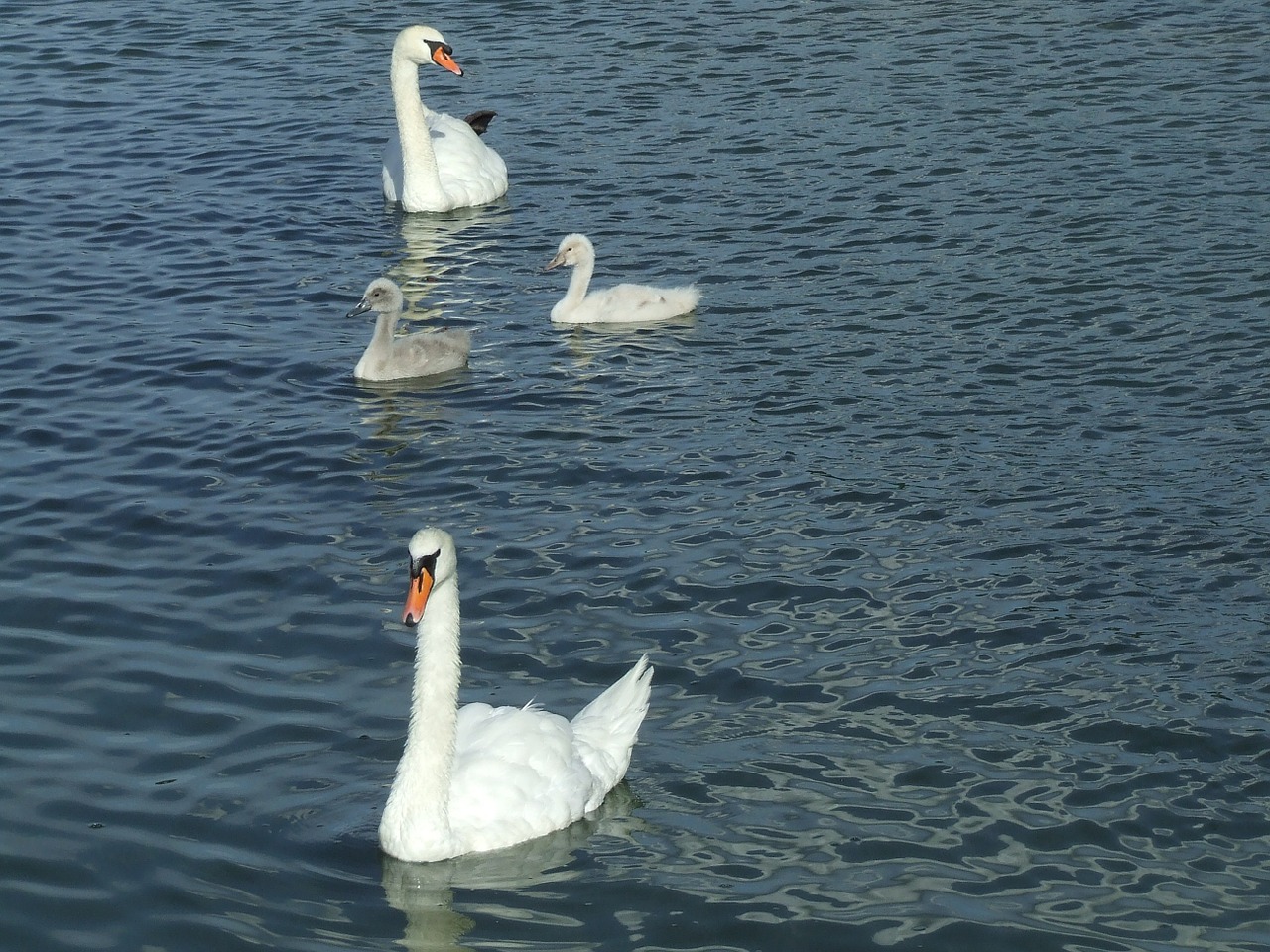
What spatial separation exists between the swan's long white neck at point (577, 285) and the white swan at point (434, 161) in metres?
3.41

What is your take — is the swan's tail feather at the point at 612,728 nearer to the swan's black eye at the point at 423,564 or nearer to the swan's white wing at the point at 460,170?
the swan's black eye at the point at 423,564

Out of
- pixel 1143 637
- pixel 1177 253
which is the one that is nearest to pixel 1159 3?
pixel 1177 253

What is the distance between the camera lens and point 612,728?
859cm

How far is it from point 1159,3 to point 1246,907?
57.4 feet

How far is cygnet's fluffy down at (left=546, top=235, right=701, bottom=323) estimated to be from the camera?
14.8 meters

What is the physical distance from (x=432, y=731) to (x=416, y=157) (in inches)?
431

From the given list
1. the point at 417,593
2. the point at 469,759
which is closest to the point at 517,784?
the point at 469,759

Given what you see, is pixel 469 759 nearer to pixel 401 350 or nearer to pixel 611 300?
pixel 401 350

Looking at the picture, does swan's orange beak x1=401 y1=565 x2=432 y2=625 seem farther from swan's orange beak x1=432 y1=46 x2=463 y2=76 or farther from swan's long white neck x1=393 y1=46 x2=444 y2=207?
swan's orange beak x1=432 y1=46 x2=463 y2=76

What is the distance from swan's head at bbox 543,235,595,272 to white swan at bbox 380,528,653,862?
711cm

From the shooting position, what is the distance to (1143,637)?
976 cm

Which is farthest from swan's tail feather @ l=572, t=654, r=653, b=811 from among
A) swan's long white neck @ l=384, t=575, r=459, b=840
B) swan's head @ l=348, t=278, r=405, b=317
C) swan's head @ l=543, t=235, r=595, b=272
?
swan's head @ l=543, t=235, r=595, b=272

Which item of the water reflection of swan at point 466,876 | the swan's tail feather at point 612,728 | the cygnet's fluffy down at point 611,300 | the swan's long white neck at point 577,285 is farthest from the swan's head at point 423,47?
the water reflection of swan at point 466,876

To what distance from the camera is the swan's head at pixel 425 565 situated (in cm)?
792
